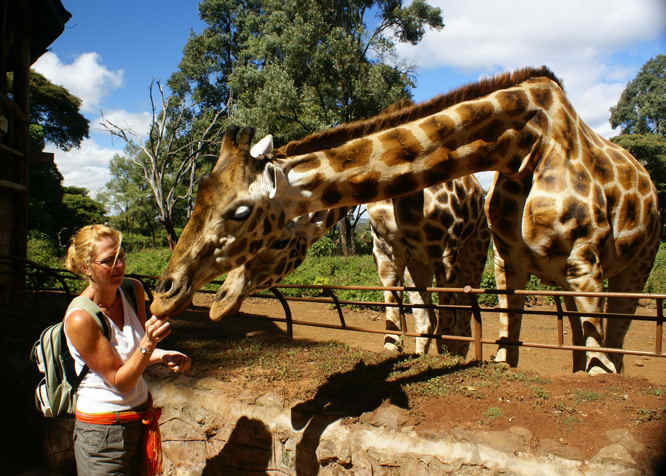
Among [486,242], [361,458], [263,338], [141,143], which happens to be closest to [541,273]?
[361,458]

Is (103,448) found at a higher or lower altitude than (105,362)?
lower

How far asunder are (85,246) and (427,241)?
3.00m

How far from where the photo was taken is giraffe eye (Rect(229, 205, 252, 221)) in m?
2.39

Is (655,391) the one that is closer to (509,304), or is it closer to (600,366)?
(600,366)

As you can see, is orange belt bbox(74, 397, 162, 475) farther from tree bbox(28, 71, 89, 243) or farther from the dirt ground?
tree bbox(28, 71, 89, 243)

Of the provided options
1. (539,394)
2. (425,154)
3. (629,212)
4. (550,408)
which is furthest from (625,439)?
(425,154)

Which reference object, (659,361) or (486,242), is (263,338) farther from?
(659,361)

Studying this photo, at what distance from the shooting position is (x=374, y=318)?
10.8m

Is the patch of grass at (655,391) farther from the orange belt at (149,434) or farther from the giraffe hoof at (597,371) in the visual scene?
the orange belt at (149,434)

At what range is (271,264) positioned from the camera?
3.15m

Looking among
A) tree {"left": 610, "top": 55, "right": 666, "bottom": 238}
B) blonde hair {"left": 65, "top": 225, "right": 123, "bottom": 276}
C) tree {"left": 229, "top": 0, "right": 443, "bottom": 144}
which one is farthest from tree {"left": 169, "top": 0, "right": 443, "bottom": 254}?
tree {"left": 610, "top": 55, "right": 666, "bottom": 238}

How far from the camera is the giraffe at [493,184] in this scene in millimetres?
2414

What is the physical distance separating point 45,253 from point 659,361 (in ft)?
61.8

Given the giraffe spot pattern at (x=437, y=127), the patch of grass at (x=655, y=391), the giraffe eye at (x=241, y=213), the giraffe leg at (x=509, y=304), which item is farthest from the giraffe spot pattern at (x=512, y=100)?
the patch of grass at (x=655, y=391)
